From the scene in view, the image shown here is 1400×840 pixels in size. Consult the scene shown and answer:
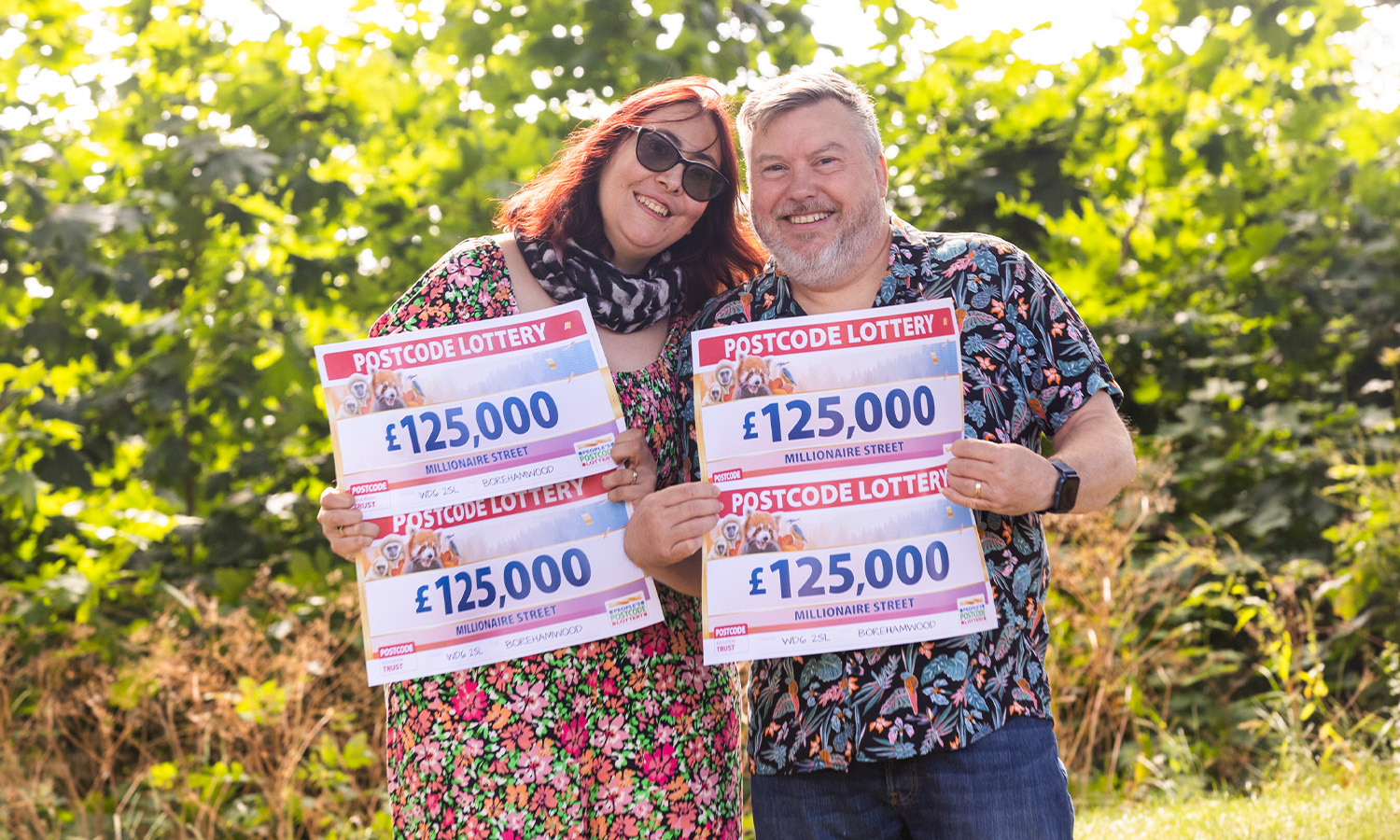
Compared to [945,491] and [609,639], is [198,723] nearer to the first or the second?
[609,639]

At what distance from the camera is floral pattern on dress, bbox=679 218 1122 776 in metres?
1.92

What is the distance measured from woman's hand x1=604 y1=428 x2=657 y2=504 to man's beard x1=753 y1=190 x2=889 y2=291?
1.56ft

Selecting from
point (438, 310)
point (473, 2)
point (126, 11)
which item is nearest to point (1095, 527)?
point (438, 310)

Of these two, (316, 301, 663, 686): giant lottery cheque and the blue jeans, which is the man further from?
(316, 301, 663, 686): giant lottery cheque

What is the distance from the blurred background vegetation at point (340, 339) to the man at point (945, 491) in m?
2.18

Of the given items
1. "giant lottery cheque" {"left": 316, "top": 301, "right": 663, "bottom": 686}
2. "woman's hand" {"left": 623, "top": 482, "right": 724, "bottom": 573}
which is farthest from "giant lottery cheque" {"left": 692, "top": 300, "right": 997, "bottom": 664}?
"giant lottery cheque" {"left": 316, "top": 301, "right": 663, "bottom": 686}

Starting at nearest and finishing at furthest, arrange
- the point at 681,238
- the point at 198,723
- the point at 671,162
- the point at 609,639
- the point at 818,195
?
1. the point at 818,195
2. the point at 609,639
3. the point at 671,162
4. the point at 681,238
5. the point at 198,723

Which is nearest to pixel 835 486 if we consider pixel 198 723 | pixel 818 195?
pixel 818 195

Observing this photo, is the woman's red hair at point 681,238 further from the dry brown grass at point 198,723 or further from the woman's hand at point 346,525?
the dry brown grass at point 198,723

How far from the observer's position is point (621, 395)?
232 cm

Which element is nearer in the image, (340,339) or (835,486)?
(835,486)

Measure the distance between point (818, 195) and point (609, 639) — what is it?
1.03 metres

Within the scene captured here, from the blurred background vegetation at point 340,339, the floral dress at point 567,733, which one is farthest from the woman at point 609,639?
the blurred background vegetation at point 340,339

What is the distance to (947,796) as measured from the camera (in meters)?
1.90
